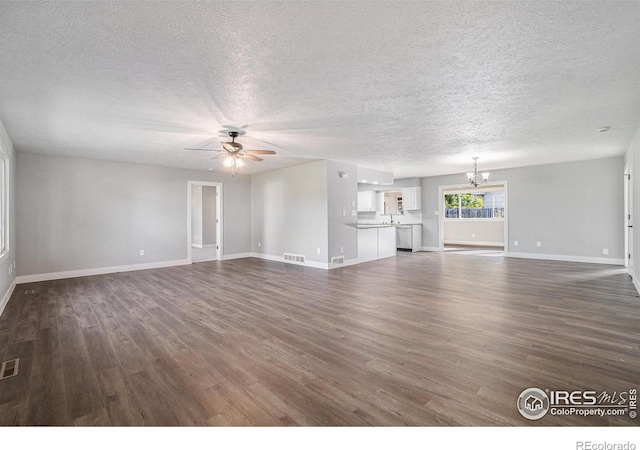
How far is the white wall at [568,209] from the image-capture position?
6797 mm

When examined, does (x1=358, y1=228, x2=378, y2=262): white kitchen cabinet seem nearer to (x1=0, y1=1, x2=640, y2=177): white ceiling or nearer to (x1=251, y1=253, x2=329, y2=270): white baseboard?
(x1=251, y1=253, x2=329, y2=270): white baseboard

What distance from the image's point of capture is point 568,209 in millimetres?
7363

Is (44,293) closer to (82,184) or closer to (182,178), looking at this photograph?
(82,184)

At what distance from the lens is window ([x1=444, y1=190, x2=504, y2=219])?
38.5 ft

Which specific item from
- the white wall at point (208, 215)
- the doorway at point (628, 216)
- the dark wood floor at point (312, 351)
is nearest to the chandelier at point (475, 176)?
the doorway at point (628, 216)

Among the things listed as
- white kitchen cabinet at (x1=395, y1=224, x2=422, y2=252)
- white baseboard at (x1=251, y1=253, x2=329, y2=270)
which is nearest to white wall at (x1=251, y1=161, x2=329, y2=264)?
white baseboard at (x1=251, y1=253, x2=329, y2=270)

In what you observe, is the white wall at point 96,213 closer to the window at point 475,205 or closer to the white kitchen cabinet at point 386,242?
the white kitchen cabinet at point 386,242

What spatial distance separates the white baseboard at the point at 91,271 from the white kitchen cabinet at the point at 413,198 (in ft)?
23.2

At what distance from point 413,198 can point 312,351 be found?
27.5ft

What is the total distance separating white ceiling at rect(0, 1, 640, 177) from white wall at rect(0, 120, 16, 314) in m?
0.25

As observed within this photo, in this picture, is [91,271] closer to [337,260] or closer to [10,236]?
[10,236]

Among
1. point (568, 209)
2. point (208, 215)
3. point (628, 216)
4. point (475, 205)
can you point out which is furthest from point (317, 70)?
point (475, 205)

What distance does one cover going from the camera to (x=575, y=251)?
730cm

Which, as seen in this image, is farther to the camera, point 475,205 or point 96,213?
point 475,205
